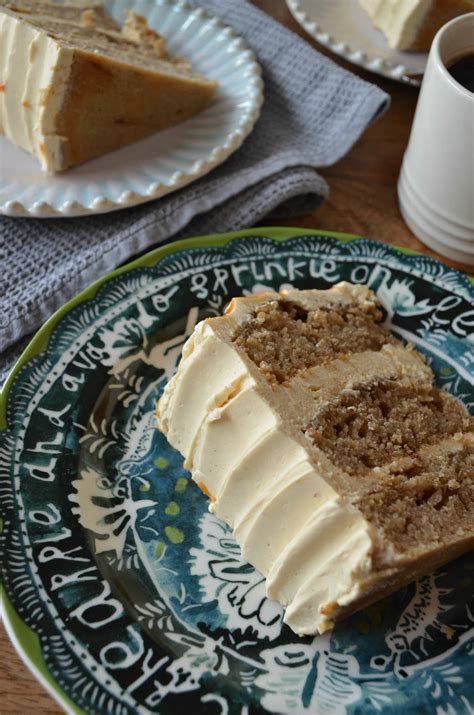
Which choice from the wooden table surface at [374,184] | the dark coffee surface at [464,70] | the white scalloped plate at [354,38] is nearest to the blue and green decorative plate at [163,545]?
the wooden table surface at [374,184]

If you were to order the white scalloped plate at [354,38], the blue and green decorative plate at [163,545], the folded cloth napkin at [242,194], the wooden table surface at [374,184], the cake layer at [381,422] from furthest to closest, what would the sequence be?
the white scalloped plate at [354,38] < the wooden table surface at [374,184] < the folded cloth napkin at [242,194] < the cake layer at [381,422] < the blue and green decorative plate at [163,545]

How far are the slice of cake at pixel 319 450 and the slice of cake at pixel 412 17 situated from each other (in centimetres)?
91

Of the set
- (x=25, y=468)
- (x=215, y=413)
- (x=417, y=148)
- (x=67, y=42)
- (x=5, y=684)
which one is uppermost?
(x=67, y=42)

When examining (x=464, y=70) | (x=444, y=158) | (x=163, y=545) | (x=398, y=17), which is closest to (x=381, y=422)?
(x=163, y=545)

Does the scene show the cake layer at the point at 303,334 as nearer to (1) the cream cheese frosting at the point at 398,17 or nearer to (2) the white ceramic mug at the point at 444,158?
(2) the white ceramic mug at the point at 444,158

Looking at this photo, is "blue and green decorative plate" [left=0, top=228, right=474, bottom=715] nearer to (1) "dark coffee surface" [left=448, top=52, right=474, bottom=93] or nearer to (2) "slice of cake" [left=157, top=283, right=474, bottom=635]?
(2) "slice of cake" [left=157, top=283, right=474, bottom=635]

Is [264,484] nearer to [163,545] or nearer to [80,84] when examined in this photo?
[163,545]

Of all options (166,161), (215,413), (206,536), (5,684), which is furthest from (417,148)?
(5,684)

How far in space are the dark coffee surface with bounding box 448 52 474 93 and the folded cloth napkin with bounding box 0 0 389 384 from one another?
12.6 inches

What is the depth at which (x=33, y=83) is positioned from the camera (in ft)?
5.60

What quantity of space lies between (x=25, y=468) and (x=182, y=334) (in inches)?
16.4

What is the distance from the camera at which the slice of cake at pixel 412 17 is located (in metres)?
1.90

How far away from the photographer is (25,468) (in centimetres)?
130

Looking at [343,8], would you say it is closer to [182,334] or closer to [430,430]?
[182,334]
